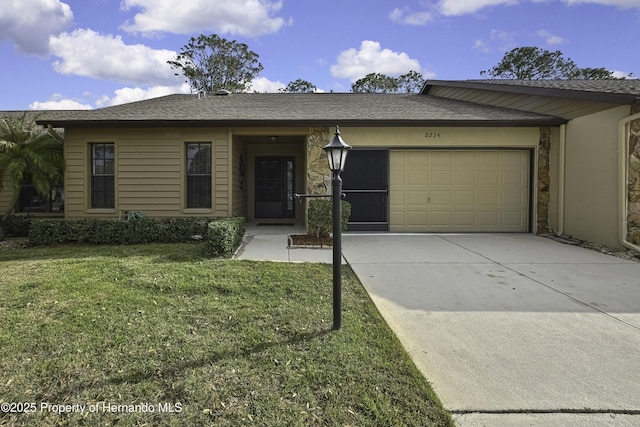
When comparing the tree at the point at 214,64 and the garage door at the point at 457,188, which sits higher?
the tree at the point at 214,64

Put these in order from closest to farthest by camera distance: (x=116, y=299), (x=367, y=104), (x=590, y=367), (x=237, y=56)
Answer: (x=590, y=367) → (x=116, y=299) → (x=367, y=104) → (x=237, y=56)

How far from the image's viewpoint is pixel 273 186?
12234 mm

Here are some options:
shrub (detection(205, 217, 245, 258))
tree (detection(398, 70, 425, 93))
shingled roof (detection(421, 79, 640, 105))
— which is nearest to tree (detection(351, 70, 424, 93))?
tree (detection(398, 70, 425, 93))

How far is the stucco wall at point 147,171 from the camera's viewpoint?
8.80 meters

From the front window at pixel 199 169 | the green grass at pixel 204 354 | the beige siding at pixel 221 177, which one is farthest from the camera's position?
the front window at pixel 199 169

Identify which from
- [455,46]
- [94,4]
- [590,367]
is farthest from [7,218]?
[455,46]

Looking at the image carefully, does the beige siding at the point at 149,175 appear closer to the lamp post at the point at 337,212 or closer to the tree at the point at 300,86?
the lamp post at the point at 337,212

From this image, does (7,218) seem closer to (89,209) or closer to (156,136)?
(89,209)

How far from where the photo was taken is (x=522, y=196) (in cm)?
916

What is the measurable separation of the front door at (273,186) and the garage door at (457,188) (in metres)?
4.28

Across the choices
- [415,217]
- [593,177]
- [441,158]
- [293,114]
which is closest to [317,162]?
[293,114]

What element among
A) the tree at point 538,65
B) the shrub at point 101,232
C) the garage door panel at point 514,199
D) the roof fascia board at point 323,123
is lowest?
the shrub at point 101,232

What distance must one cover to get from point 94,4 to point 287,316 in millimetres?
9086

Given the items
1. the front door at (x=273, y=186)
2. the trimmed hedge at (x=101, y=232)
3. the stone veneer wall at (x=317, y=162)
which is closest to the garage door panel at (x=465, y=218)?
the stone veneer wall at (x=317, y=162)
